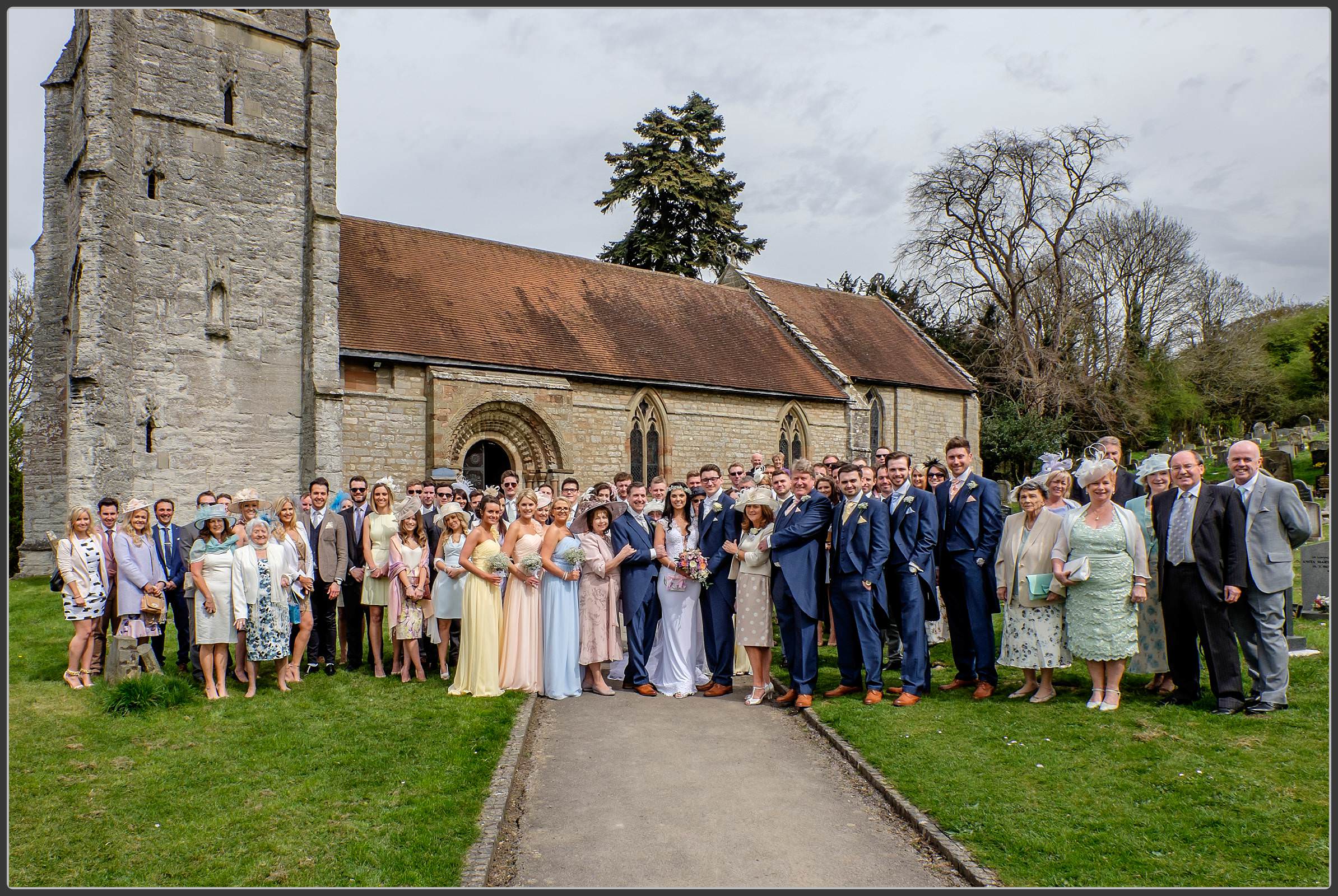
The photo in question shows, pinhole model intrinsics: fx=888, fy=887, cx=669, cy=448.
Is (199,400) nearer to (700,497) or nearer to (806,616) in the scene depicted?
(700,497)

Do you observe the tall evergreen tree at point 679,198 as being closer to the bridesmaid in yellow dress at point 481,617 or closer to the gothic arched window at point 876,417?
the gothic arched window at point 876,417

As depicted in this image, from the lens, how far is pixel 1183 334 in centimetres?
4091

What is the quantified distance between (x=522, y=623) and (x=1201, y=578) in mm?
6060

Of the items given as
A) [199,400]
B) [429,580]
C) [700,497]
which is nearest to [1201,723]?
[700,497]

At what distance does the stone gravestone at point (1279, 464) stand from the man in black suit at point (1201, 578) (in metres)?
11.9

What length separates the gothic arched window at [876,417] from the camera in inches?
1089

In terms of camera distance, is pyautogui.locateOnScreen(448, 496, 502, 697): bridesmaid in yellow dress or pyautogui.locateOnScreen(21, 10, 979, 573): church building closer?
pyautogui.locateOnScreen(448, 496, 502, 697): bridesmaid in yellow dress

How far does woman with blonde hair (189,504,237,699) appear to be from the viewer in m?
8.30

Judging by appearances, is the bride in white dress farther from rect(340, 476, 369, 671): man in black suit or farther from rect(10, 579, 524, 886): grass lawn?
rect(340, 476, 369, 671): man in black suit

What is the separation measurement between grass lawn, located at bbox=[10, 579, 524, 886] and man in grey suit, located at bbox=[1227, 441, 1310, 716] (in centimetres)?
599

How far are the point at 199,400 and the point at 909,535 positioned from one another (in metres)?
14.3

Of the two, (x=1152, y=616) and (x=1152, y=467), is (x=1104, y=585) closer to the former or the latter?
(x=1152, y=616)

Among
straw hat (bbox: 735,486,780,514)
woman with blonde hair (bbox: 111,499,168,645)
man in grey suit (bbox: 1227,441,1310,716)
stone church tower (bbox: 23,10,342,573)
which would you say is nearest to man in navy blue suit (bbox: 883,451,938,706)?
straw hat (bbox: 735,486,780,514)

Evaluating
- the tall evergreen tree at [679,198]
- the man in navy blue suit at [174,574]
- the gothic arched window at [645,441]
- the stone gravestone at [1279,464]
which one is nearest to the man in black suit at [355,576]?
the man in navy blue suit at [174,574]
